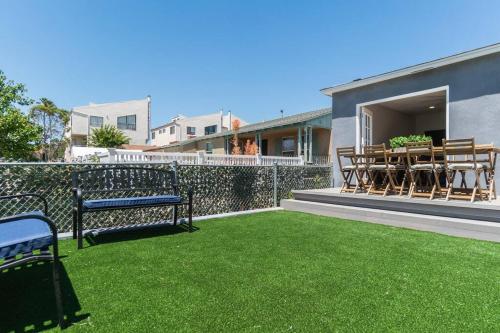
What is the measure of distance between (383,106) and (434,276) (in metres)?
7.73

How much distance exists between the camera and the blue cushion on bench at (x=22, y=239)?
1681 mm

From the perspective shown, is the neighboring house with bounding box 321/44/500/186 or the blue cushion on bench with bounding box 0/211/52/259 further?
the neighboring house with bounding box 321/44/500/186

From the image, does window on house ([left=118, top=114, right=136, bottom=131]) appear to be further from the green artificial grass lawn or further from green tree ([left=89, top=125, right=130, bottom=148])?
the green artificial grass lawn

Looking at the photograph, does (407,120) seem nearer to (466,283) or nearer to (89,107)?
(466,283)

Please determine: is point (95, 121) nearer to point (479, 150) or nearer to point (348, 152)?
point (348, 152)

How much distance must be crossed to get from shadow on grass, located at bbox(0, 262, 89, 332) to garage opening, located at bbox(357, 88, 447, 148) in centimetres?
758

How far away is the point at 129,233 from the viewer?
13.6ft

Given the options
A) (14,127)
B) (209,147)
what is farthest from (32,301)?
(209,147)

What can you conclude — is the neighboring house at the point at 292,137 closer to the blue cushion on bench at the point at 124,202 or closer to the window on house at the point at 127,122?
the blue cushion on bench at the point at 124,202

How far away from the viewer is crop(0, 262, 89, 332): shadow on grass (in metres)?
1.79

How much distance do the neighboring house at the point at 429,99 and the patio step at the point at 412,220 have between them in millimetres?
2760

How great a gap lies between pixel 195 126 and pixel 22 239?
108ft

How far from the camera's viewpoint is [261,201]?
6.67 metres

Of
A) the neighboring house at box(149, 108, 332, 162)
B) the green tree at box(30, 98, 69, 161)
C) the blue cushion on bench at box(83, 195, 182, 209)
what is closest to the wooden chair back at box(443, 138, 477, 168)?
the blue cushion on bench at box(83, 195, 182, 209)
